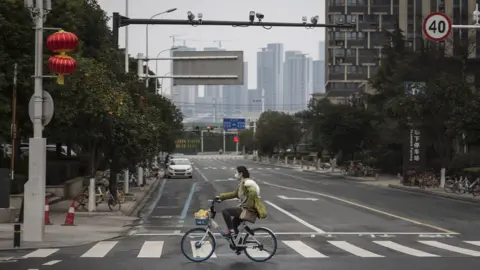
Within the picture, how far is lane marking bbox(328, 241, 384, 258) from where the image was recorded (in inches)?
527

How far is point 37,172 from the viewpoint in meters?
15.2

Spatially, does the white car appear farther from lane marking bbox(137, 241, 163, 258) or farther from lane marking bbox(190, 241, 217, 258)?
lane marking bbox(190, 241, 217, 258)

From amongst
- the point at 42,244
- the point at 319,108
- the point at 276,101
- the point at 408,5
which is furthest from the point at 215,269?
the point at 276,101

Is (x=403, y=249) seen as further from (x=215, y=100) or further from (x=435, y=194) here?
(x=215, y=100)

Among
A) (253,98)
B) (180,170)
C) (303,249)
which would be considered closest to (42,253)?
(303,249)

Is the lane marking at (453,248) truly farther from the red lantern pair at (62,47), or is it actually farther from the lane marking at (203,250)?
the red lantern pair at (62,47)

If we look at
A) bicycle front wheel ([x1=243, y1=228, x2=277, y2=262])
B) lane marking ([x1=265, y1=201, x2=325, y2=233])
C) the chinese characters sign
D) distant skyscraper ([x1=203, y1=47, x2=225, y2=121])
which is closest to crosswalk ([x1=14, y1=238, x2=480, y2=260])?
bicycle front wheel ([x1=243, y1=228, x2=277, y2=262])

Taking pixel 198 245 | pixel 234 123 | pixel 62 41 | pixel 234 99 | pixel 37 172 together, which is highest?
pixel 234 99

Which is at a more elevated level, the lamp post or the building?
the building

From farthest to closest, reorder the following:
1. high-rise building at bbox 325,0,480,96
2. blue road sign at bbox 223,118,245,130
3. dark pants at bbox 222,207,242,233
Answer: high-rise building at bbox 325,0,480,96
blue road sign at bbox 223,118,245,130
dark pants at bbox 222,207,242,233

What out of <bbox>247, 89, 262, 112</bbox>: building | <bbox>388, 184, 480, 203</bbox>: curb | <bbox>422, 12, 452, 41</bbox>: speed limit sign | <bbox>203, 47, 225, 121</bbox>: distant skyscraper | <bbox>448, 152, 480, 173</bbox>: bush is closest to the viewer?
<bbox>422, 12, 452, 41</bbox>: speed limit sign

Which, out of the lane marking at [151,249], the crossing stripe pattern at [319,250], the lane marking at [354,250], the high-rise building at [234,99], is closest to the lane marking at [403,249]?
the crossing stripe pattern at [319,250]

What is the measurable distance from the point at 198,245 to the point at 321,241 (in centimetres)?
458

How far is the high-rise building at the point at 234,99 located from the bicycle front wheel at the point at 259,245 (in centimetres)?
16528
